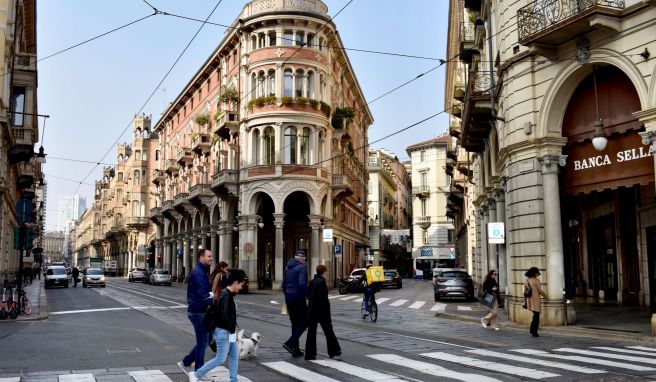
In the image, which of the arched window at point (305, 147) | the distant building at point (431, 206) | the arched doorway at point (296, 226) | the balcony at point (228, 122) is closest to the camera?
the arched window at point (305, 147)

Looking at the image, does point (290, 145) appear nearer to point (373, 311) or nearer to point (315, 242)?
point (315, 242)

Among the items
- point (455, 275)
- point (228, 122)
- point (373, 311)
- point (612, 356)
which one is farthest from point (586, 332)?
point (228, 122)

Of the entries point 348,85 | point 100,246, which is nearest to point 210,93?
point 348,85

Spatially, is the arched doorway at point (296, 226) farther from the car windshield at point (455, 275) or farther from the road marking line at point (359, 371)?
the road marking line at point (359, 371)

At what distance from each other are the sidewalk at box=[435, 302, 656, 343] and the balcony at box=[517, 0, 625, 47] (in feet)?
24.0

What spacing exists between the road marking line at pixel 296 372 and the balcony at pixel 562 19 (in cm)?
1078

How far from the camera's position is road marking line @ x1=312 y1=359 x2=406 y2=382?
9156 mm

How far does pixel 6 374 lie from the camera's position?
9.50 metres

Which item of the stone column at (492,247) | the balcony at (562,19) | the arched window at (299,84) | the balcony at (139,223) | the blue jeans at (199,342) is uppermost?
the arched window at (299,84)

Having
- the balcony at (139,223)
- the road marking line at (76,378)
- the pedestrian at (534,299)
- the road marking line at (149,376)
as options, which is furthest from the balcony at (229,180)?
the balcony at (139,223)

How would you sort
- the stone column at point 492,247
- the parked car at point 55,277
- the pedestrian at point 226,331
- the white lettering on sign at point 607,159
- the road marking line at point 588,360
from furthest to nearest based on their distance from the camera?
the parked car at point 55,277
the stone column at point 492,247
the white lettering on sign at point 607,159
the road marking line at point 588,360
the pedestrian at point 226,331

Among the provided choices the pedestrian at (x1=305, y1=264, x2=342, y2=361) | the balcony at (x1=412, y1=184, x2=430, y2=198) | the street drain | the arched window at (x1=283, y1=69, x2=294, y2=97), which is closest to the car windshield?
the arched window at (x1=283, y1=69, x2=294, y2=97)

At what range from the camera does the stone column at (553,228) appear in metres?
16.9

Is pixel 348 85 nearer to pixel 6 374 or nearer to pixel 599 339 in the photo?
pixel 599 339
